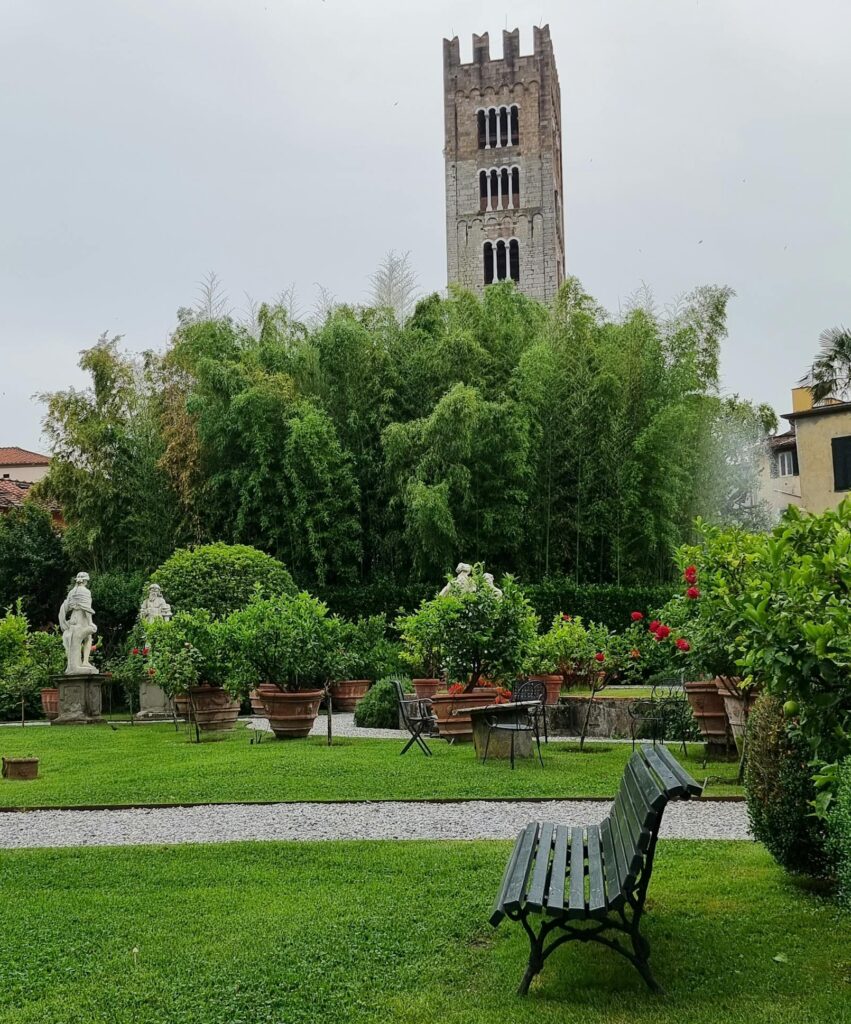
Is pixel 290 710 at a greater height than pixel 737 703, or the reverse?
pixel 737 703

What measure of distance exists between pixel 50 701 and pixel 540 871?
15.7 m

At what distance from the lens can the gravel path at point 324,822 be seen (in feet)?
20.6

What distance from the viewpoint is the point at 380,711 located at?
44.5ft

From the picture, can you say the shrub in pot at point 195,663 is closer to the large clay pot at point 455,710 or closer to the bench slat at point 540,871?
the large clay pot at point 455,710

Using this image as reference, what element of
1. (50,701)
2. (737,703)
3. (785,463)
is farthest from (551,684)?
(785,463)

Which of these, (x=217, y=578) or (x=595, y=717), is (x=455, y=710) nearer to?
(x=595, y=717)

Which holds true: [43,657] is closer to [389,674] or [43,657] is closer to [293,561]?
[293,561]

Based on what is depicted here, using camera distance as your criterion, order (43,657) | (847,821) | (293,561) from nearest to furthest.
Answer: (847,821) < (43,657) < (293,561)

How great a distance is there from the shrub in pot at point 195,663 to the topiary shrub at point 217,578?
4.00m

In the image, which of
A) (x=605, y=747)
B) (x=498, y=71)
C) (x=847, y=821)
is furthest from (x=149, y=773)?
(x=498, y=71)

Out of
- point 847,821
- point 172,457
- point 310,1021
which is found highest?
Answer: point 172,457

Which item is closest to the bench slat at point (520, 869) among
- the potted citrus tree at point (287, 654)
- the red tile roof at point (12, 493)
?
the potted citrus tree at point (287, 654)

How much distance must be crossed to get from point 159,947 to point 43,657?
53.5ft

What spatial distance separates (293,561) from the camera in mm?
20547
